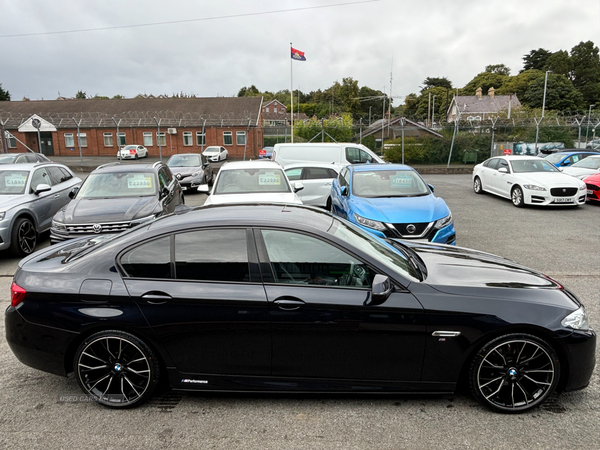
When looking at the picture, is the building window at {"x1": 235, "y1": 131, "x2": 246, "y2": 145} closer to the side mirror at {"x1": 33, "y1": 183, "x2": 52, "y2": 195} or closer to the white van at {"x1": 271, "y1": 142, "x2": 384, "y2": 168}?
the white van at {"x1": 271, "y1": 142, "x2": 384, "y2": 168}

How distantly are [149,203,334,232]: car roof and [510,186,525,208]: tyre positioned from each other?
10.6 meters

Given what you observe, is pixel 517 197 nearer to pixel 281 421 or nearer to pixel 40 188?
pixel 281 421

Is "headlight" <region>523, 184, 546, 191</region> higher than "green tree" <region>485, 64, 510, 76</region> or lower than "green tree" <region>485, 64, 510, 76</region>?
lower

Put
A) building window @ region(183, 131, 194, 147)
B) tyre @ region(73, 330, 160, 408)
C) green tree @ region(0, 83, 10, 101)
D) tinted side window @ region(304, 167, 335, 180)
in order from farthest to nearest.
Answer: green tree @ region(0, 83, 10, 101) < building window @ region(183, 131, 194, 147) < tinted side window @ region(304, 167, 335, 180) < tyre @ region(73, 330, 160, 408)

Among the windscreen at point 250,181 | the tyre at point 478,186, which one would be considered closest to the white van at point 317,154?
the tyre at point 478,186

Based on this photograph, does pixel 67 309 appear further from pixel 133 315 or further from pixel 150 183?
pixel 150 183

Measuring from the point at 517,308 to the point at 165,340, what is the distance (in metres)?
2.63

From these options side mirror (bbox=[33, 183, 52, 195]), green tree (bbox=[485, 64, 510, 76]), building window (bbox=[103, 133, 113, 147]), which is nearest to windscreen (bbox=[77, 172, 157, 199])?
side mirror (bbox=[33, 183, 52, 195])

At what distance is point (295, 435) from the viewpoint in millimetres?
3045

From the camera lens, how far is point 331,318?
3168 mm

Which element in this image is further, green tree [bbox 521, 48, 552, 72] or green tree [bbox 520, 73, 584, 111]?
green tree [bbox 521, 48, 552, 72]

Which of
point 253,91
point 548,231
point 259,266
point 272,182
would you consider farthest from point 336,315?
point 253,91

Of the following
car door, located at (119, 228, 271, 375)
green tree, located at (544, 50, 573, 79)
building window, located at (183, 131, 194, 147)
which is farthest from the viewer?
green tree, located at (544, 50, 573, 79)

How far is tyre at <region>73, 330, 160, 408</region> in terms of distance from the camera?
3.33 m
